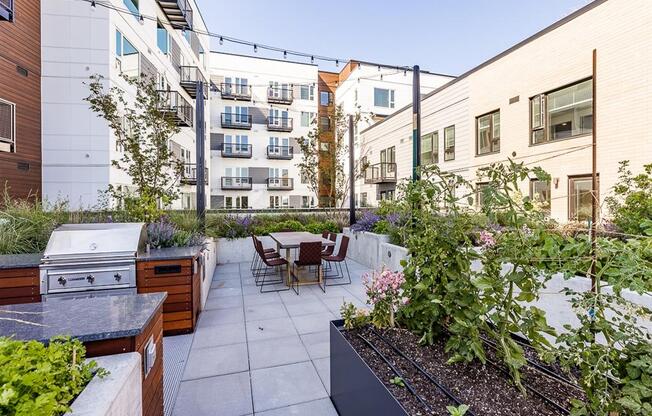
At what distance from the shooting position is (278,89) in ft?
69.9

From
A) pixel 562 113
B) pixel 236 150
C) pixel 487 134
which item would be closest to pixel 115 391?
pixel 562 113

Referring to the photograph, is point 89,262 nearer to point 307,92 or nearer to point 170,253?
point 170,253

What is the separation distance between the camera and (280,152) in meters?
21.6

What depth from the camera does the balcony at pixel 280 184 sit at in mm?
21219

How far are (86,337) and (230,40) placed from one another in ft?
23.7

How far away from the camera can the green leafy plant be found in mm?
821

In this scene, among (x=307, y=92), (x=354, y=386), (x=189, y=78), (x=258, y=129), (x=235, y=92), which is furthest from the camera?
(x=307, y=92)

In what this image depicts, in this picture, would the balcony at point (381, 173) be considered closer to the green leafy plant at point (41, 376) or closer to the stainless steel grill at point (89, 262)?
the stainless steel grill at point (89, 262)

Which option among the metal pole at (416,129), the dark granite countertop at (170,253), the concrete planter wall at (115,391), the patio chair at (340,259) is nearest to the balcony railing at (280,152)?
the patio chair at (340,259)

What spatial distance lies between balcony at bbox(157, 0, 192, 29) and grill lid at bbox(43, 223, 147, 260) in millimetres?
10977

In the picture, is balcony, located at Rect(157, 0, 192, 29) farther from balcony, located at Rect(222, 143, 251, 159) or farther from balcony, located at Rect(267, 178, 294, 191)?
balcony, located at Rect(267, 178, 294, 191)

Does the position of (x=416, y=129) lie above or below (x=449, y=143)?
below

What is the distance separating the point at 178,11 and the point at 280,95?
9.49 m

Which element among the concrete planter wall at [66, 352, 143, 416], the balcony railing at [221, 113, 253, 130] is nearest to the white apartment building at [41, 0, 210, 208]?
the concrete planter wall at [66, 352, 143, 416]
